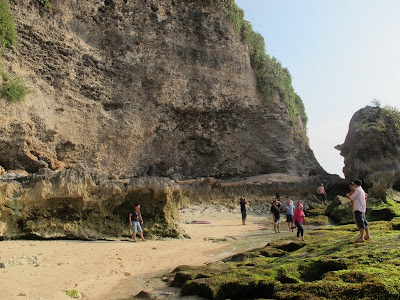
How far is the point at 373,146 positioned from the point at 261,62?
9741mm

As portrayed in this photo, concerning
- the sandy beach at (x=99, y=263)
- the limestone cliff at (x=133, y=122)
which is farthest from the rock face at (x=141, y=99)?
the sandy beach at (x=99, y=263)

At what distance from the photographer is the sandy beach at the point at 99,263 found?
6.29 meters

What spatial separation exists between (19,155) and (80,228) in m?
6.21

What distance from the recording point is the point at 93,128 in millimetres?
18547

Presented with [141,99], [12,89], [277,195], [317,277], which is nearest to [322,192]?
[277,195]

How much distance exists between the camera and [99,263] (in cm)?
800

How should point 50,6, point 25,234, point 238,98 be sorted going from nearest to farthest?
1. point 25,234
2. point 50,6
3. point 238,98

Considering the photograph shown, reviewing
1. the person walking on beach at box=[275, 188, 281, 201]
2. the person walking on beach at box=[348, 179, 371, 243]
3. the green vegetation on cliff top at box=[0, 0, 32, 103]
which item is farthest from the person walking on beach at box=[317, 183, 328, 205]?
the green vegetation on cliff top at box=[0, 0, 32, 103]

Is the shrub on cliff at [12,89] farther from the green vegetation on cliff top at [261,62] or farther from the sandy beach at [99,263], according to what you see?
the green vegetation on cliff top at [261,62]

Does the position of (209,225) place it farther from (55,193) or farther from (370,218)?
(55,193)

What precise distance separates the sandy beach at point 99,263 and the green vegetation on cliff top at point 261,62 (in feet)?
53.7

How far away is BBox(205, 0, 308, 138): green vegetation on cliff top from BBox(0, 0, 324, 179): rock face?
25.3 inches

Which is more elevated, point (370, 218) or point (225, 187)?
point (225, 187)

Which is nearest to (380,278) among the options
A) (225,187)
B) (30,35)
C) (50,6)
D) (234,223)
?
(234,223)
